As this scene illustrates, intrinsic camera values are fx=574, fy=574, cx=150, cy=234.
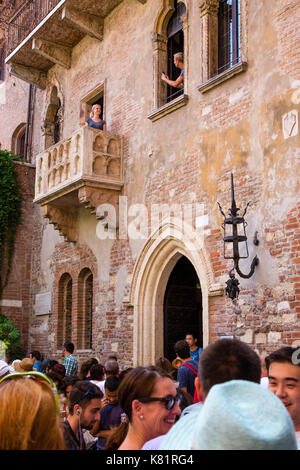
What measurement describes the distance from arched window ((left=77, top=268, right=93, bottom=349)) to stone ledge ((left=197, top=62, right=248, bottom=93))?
5.55 metres

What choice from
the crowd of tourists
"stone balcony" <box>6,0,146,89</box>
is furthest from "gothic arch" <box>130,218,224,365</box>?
the crowd of tourists

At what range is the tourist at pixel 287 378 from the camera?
10.9 feet

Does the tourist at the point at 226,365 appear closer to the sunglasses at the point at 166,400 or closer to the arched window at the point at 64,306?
the sunglasses at the point at 166,400

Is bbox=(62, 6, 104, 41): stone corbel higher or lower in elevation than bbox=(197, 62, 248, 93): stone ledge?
higher

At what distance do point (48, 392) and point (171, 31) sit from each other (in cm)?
1064

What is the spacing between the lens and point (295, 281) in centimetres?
784

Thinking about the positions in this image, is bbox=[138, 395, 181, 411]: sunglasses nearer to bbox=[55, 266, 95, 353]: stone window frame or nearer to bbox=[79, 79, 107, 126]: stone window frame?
bbox=[55, 266, 95, 353]: stone window frame

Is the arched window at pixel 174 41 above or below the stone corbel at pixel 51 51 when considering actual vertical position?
below

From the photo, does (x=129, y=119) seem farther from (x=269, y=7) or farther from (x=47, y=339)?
(x=47, y=339)

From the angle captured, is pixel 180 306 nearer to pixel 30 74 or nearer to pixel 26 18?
pixel 30 74

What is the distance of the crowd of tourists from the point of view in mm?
1615

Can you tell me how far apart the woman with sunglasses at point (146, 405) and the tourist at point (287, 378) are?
0.65 metres

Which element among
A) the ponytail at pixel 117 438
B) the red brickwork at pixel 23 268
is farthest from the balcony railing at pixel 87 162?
the ponytail at pixel 117 438

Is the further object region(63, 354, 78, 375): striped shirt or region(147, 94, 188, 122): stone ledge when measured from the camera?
region(147, 94, 188, 122): stone ledge
